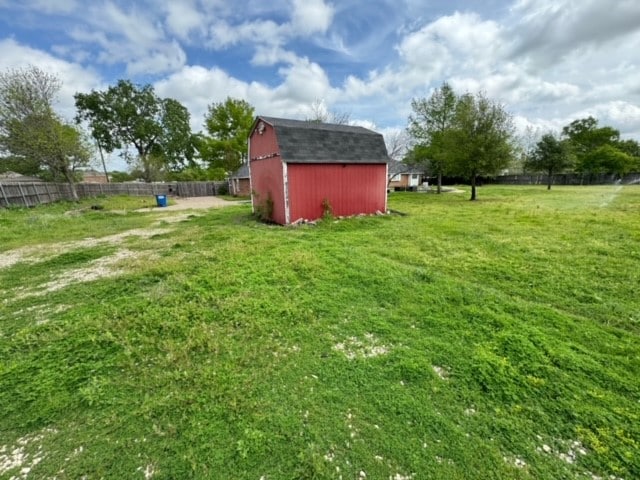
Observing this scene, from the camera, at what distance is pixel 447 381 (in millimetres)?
2387

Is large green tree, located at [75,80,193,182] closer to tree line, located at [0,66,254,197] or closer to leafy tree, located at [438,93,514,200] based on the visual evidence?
tree line, located at [0,66,254,197]

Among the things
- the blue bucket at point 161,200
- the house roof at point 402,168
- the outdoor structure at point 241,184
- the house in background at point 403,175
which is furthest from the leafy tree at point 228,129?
the house in background at point 403,175

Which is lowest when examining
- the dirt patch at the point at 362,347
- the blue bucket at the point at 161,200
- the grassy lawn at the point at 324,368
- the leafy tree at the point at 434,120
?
the dirt patch at the point at 362,347

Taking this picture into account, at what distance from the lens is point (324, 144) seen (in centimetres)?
1012

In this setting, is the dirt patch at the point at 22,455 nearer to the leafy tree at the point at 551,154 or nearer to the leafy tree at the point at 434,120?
the leafy tree at the point at 434,120

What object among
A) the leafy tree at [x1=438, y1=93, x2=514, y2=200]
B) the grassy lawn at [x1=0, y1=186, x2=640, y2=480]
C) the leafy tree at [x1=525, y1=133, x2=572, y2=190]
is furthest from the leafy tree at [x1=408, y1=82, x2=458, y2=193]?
the grassy lawn at [x1=0, y1=186, x2=640, y2=480]

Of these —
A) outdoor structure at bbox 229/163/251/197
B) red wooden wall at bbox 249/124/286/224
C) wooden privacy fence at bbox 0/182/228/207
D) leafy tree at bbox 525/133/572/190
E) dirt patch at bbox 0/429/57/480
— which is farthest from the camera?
outdoor structure at bbox 229/163/251/197

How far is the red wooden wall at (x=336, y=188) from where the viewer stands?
9594 millimetres

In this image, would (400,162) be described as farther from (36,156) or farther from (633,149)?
(633,149)

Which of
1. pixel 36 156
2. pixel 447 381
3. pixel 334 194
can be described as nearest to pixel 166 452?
pixel 447 381

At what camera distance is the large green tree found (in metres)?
30.2

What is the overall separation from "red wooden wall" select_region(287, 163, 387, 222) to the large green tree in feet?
90.9

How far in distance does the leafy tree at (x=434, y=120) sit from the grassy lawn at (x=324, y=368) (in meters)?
16.5

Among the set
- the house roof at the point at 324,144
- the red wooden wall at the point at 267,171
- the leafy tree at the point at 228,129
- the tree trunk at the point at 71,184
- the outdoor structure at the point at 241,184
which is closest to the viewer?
the house roof at the point at 324,144
